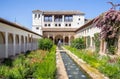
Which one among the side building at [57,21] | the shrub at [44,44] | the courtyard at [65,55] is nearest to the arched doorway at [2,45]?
the courtyard at [65,55]

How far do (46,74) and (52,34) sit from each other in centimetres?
5328

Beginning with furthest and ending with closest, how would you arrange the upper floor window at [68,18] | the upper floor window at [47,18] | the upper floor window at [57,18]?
the upper floor window at [57,18] < the upper floor window at [68,18] < the upper floor window at [47,18]

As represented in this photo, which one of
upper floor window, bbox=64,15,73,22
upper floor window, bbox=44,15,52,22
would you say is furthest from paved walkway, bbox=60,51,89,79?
upper floor window, bbox=64,15,73,22

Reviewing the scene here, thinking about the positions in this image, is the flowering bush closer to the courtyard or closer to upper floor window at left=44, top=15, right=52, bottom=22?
the courtyard

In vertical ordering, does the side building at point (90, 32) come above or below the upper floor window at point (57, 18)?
below

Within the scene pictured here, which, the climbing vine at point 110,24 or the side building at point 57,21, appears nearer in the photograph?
the climbing vine at point 110,24

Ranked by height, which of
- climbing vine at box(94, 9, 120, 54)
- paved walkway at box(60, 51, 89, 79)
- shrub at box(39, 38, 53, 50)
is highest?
climbing vine at box(94, 9, 120, 54)

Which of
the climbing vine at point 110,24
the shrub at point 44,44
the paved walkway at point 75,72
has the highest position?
the climbing vine at point 110,24

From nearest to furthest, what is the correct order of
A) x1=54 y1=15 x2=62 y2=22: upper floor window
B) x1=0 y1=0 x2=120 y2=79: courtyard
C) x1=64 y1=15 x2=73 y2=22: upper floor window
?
x1=0 y1=0 x2=120 y2=79: courtyard < x1=64 y1=15 x2=73 y2=22: upper floor window < x1=54 y1=15 x2=62 y2=22: upper floor window

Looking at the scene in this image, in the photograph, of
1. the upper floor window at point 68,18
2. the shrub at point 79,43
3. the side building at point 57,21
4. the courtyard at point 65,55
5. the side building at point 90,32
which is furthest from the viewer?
the upper floor window at point 68,18

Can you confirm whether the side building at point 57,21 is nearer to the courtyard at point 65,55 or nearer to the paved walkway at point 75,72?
the courtyard at point 65,55

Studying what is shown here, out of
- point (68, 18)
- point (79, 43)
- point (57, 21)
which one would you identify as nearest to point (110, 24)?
point (79, 43)

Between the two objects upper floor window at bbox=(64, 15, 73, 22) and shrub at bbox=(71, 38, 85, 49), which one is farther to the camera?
upper floor window at bbox=(64, 15, 73, 22)

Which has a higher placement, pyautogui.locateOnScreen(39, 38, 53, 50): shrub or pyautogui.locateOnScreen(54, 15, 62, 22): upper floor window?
pyautogui.locateOnScreen(54, 15, 62, 22): upper floor window
